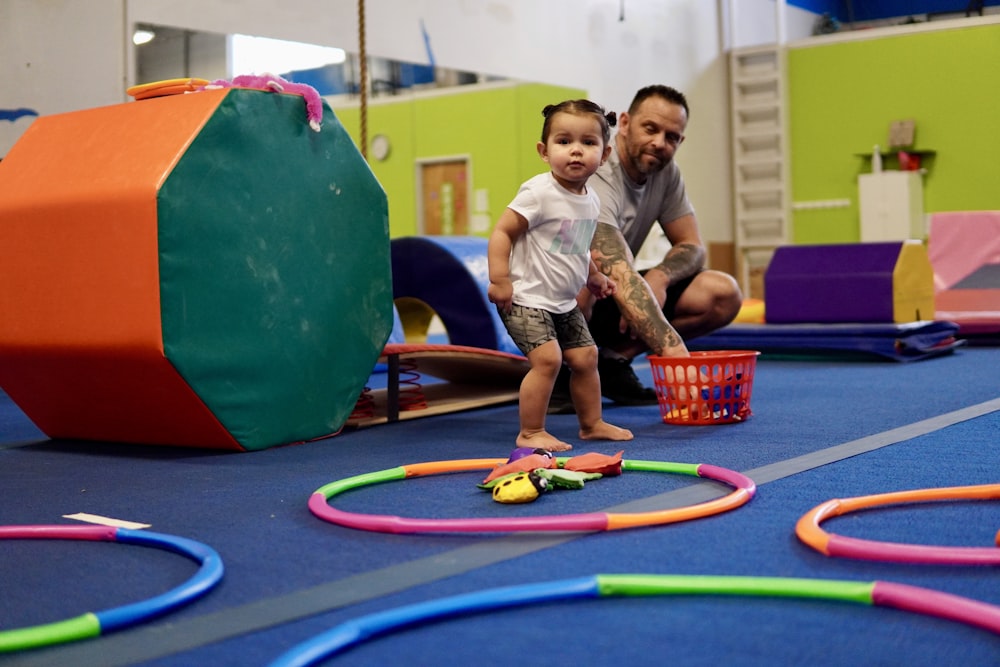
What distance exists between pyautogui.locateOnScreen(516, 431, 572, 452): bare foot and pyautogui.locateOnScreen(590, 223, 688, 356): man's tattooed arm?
58 centimetres

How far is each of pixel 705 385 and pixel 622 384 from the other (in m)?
0.73

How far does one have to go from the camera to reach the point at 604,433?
2959 millimetres

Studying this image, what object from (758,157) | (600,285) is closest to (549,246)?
(600,285)

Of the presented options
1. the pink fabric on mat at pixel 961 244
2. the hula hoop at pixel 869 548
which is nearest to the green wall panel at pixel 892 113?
the pink fabric on mat at pixel 961 244

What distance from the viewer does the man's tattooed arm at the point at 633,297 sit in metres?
3.27

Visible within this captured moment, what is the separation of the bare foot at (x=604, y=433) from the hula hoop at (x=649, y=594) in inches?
57.4

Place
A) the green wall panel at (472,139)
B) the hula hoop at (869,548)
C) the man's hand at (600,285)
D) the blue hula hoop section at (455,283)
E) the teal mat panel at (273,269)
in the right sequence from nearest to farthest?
→ the hula hoop at (869,548) < the teal mat panel at (273,269) < the man's hand at (600,285) < the blue hula hoop section at (455,283) < the green wall panel at (472,139)

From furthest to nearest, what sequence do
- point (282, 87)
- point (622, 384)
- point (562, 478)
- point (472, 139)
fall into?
point (472, 139) < point (622, 384) < point (282, 87) < point (562, 478)

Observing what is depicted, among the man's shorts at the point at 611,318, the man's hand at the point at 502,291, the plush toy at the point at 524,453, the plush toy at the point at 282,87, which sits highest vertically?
the plush toy at the point at 282,87

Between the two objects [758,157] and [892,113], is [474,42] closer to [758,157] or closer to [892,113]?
[758,157]

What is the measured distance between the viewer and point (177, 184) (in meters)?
2.73

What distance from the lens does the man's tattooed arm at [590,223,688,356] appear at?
3270 millimetres

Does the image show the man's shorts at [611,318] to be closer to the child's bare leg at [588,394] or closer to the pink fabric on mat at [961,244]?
the child's bare leg at [588,394]

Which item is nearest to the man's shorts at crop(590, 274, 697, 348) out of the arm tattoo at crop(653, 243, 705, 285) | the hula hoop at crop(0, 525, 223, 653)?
the arm tattoo at crop(653, 243, 705, 285)
